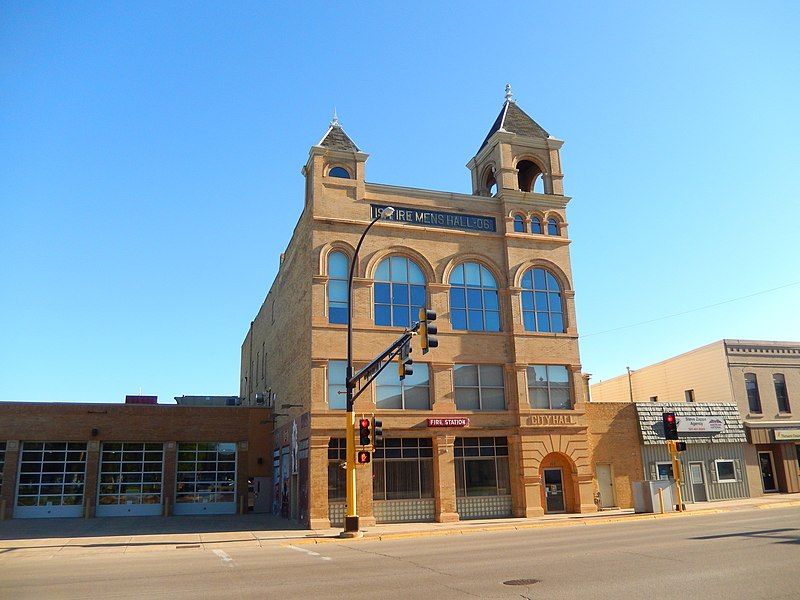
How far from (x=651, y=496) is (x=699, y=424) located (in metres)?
Result: 7.58

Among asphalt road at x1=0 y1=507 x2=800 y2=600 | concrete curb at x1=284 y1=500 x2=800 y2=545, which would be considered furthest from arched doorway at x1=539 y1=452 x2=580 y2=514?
asphalt road at x1=0 y1=507 x2=800 y2=600

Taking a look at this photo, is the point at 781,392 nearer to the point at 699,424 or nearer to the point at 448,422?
the point at 699,424

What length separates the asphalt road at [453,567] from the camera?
36.6 feet

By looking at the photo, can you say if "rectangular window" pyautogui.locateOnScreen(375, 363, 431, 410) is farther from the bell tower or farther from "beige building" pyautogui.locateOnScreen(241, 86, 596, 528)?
the bell tower

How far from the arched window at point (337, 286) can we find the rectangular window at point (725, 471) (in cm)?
A: 2093

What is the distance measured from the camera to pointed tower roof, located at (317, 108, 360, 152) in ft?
98.4

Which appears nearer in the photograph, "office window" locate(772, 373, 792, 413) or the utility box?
the utility box

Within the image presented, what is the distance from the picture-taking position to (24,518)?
3372 cm

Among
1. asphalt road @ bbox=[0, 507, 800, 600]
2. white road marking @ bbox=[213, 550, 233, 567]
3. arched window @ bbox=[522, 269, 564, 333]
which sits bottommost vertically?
white road marking @ bbox=[213, 550, 233, 567]

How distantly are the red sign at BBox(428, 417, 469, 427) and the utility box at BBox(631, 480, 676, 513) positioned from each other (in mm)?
7844

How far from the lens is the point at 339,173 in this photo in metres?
29.8

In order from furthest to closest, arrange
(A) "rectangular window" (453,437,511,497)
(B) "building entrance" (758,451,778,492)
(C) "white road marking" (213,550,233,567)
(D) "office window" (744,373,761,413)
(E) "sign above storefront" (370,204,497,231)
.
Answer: (D) "office window" (744,373,761,413) < (B) "building entrance" (758,451,778,492) < (E) "sign above storefront" (370,204,497,231) < (A) "rectangular window" (453,437,511,497) < (C) "white road marking" (213,550,233,567)

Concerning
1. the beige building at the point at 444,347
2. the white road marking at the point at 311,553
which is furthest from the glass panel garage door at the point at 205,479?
the white road marking at the point at 311,553

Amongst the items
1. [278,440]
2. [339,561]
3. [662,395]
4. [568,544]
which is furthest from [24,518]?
[662,395]
